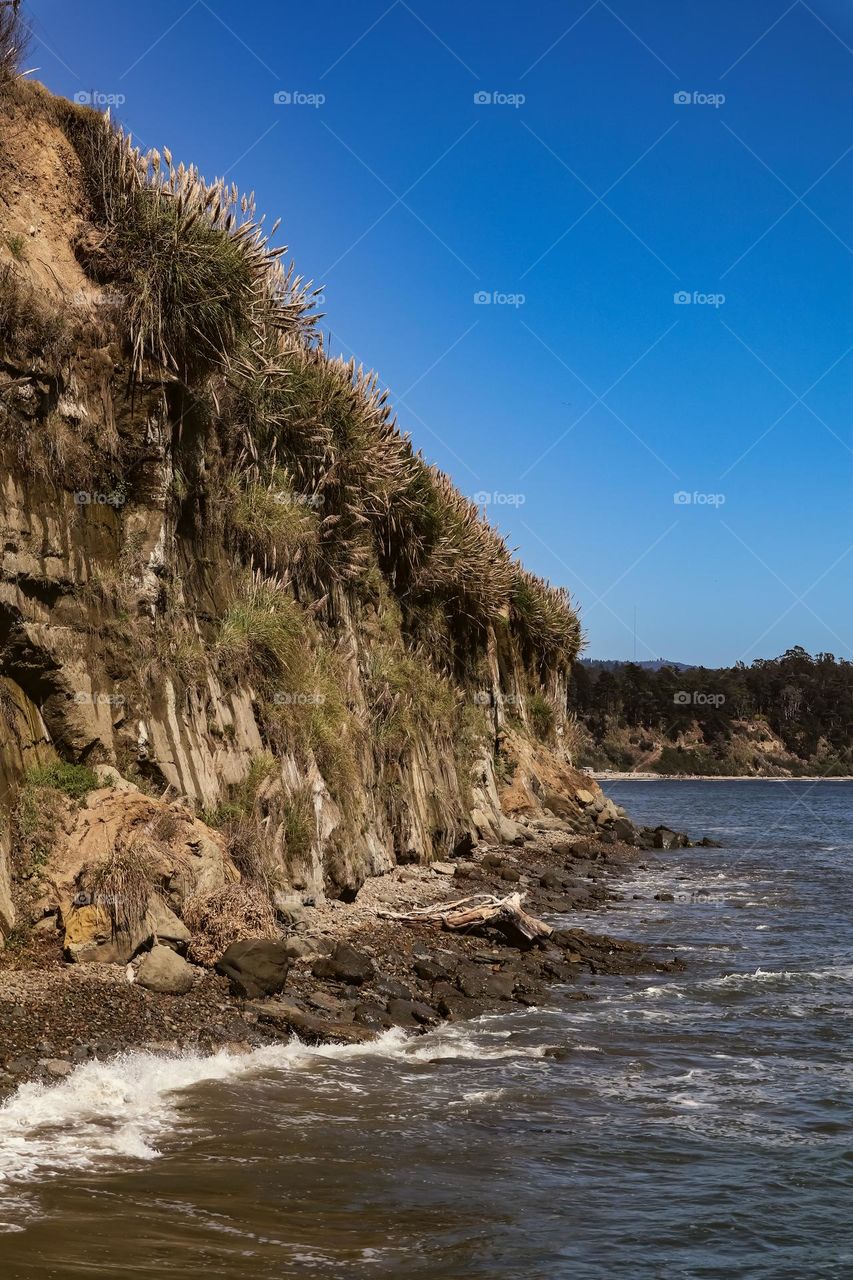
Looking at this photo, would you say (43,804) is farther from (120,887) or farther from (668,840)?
(668,840)

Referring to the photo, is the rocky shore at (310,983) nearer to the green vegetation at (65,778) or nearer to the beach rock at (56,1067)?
the beach rock at (56,1067)

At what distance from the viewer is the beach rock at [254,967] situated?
10680 mm

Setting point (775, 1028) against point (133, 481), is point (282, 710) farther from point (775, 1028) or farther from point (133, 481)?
point (775, 1028)

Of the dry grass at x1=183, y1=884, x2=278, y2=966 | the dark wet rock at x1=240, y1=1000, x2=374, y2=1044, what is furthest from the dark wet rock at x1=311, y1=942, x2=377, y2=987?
the dark wet rock at x1=240, y1=1000, x2=374, y2=1044

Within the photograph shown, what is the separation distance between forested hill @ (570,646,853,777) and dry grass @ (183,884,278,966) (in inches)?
4099

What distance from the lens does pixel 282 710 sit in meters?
15.0

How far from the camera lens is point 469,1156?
7.94 metres

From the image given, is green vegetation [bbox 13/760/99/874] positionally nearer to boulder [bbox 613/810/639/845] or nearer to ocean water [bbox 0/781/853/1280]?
ocean water [bbox 0/781/853/1280]

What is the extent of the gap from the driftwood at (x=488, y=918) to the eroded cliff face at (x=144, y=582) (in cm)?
109

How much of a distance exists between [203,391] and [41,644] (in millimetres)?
4250

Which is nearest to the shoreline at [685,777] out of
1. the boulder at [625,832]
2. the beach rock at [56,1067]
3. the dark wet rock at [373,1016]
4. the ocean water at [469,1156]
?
the boulder at [625,832]

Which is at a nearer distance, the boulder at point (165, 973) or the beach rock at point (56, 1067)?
the beach rock at point (56, 1067)

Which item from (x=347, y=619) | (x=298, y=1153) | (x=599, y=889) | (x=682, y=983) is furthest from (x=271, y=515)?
(x=599, y=889)

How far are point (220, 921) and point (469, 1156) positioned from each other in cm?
404
